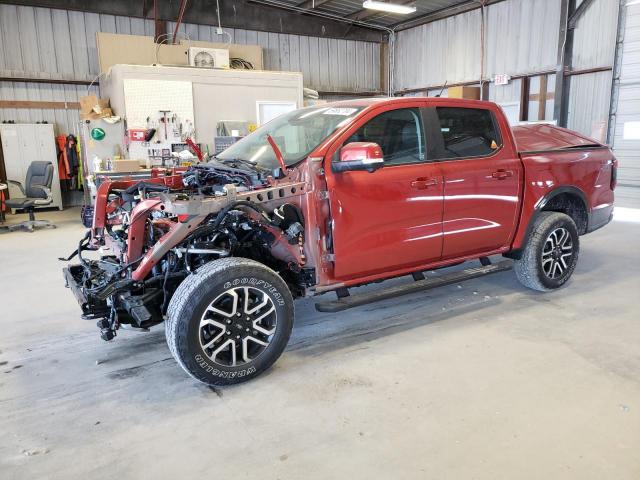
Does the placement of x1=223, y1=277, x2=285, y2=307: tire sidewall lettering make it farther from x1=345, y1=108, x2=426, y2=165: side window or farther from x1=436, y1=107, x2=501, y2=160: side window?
x1=436, y1=107, x2=501, y2=160: side window

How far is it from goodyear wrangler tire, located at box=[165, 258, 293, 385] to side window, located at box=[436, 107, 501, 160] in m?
1.61

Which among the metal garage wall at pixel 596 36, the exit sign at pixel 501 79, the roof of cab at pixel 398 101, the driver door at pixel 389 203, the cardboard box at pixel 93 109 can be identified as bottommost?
the driver door at pixel 389 203

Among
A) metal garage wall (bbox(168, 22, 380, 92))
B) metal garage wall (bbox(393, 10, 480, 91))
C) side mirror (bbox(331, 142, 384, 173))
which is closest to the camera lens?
side mirror (bbox(331, 142, 384, 173))

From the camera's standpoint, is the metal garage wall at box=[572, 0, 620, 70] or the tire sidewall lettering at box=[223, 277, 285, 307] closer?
the tire sidewall lettering at box=[223, 277, 285, 307]

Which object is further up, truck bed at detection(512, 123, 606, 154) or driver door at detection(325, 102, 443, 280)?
truck bed at detection(512, 123, 606, 154)

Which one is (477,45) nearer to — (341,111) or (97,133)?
(97,133)

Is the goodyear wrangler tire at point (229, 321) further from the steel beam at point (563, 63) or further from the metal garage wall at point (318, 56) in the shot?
the metal garage wall at point (318, 56)

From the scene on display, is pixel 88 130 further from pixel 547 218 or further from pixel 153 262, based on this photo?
pixel 547 218

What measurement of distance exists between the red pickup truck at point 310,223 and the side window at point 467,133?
0.01 metres

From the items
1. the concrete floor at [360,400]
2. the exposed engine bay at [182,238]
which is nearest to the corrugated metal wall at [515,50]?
the concrete floor at [360,400]

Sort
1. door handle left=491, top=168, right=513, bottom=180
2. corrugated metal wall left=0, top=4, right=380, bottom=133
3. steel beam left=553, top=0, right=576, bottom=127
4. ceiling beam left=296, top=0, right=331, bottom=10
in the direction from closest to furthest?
door handle left=491, top=168, right=513, bottom=180 < corrugated metal wall left=0, top=4, right=380, bottom=133 < steel beam left=553, top=0, right=576, bottom=127 < ceiling beam left=296, top=0, right=331, bottom=10

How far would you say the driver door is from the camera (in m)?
3.05

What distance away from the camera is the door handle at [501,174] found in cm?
372

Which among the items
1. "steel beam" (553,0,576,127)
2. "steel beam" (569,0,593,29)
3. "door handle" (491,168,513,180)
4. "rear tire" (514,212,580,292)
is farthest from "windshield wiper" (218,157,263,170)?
"steel beam" (569,0,593,29)
